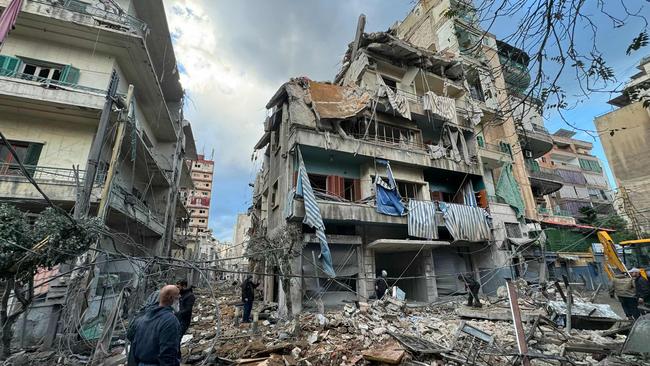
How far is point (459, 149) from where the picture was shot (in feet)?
62.2

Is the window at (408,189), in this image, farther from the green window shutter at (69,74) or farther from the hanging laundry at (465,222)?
the green window shutter at (69,74)

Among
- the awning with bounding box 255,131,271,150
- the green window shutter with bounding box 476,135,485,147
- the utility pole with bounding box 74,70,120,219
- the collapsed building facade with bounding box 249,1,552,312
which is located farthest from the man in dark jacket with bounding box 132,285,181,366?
the green window shutter with bounding box 476,135,485,147

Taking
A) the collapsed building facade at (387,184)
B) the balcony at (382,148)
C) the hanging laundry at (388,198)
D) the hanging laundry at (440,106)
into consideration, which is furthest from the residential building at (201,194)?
the hanging laundry at (440,106)

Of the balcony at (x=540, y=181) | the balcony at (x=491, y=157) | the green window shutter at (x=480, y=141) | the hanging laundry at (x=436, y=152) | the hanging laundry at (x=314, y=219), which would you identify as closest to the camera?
the hanging laundry at (x=314, y=219)

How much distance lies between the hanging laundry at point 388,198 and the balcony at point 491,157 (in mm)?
8282

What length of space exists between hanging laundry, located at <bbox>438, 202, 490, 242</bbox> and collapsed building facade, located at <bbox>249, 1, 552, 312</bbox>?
66 millimetres

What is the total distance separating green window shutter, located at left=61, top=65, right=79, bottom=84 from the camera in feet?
37.8

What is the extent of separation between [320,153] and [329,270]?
6.07m

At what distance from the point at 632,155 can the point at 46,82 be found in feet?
147

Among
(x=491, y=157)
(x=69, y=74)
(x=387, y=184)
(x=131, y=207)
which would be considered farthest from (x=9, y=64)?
(x=491, y=157)

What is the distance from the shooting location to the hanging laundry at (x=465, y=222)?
1551 centimetres

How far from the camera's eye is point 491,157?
19.4 m

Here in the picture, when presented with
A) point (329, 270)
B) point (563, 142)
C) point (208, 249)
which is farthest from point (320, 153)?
point (208, 249)

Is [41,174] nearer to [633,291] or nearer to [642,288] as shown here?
[642,288]
